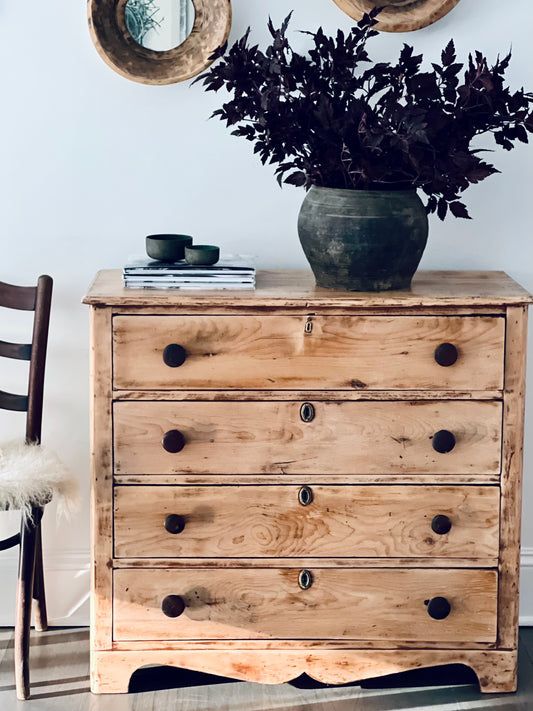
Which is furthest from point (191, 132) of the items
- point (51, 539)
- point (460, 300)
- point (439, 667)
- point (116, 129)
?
point (439, 667)

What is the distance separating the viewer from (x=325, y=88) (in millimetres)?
2033

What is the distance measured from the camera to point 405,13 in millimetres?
2365

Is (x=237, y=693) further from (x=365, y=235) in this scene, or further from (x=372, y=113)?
(x=372, y=113)

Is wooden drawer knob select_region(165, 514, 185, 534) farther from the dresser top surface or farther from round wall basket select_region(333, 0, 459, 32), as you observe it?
round wall basket select_region(333, 0, 459, 32)

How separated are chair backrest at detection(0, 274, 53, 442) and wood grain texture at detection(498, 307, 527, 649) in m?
1.08

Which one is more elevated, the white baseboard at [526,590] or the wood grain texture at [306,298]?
the wood grain texture at [306,298]

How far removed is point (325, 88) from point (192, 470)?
90 cm

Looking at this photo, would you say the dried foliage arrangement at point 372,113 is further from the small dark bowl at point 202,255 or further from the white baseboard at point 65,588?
the white baseboard at point 65,588

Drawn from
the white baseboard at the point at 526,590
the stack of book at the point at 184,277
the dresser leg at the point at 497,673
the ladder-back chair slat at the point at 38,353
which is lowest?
the dresser leg at the point at 497,673

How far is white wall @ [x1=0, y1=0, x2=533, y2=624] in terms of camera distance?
2393mm

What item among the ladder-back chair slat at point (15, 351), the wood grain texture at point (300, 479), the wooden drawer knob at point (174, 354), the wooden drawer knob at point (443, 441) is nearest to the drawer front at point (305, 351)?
the wooden drawer knob at point (174, 354)

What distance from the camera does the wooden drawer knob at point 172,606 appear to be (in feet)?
7.04

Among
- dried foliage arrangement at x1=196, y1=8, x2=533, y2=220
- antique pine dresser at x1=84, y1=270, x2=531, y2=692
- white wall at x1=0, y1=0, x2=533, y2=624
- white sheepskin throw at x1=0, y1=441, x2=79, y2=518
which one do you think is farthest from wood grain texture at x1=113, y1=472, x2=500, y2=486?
dried foliage arrangement at x1=196, y1=8, x2=533, y2=220

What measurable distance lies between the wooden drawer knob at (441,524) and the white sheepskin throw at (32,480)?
2.74ft
